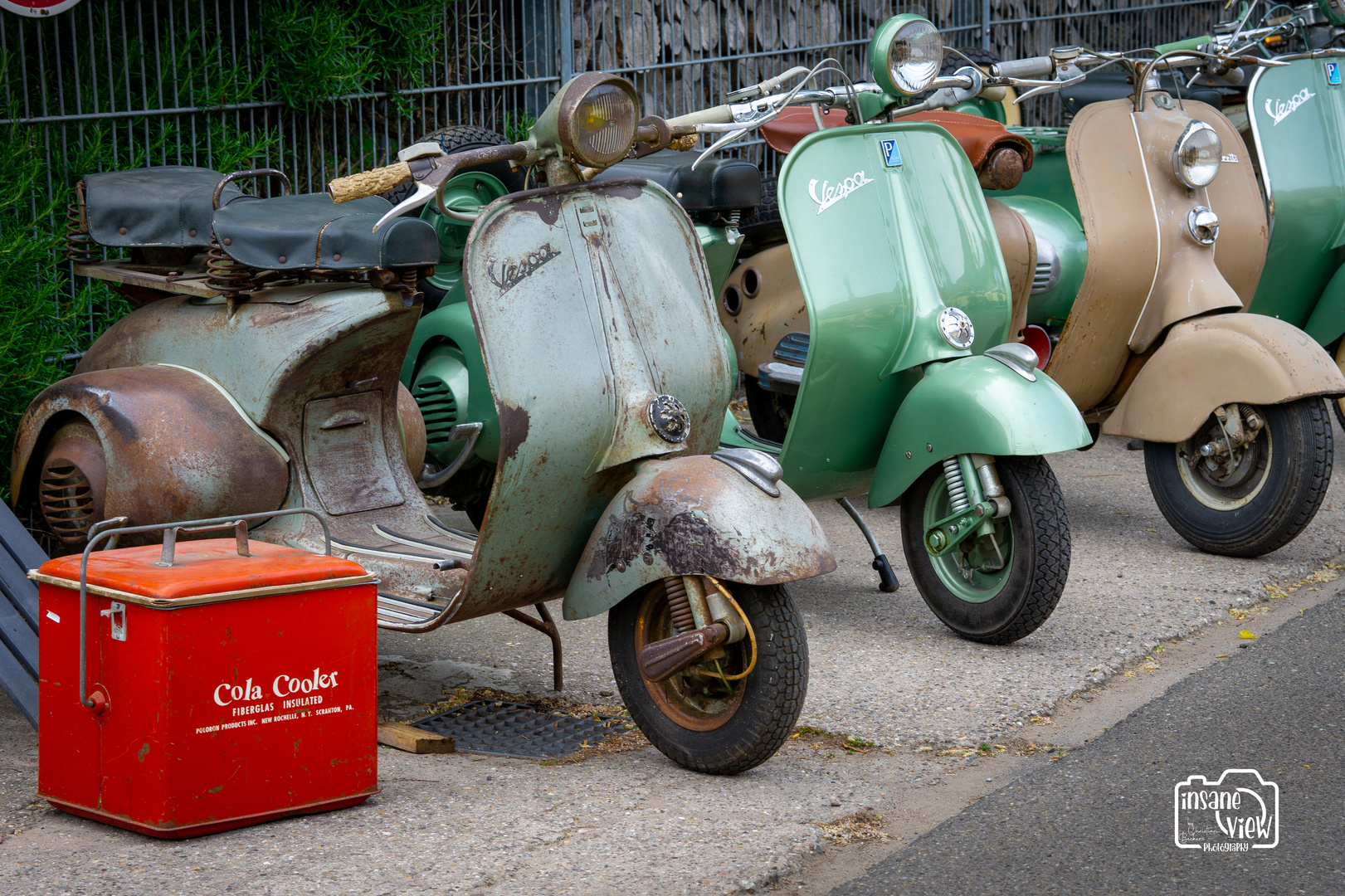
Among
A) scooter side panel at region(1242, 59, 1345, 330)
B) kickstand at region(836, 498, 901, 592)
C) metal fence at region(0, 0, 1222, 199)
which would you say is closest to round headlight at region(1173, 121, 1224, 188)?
scooter side panel at region(1242, 59, 1345, 330)

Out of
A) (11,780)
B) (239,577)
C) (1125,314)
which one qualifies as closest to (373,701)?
(239,577)

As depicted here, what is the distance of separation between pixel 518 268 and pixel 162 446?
0.96 m

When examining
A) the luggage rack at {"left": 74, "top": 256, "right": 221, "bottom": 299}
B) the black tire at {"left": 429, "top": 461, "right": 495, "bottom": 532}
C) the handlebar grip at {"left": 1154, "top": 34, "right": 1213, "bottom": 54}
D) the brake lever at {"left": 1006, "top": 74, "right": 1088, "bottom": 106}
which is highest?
the handlebar grip at {"left": 1154, "top": 34, "right": 1213, "bottom": 54}

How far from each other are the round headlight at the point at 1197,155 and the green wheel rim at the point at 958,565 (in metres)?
1.70

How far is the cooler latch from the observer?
2.74 m

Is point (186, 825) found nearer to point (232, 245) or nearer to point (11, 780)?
point (11, 780)

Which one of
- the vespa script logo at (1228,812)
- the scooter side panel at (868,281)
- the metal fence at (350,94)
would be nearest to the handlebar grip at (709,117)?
the scooter side panel at (868,281)

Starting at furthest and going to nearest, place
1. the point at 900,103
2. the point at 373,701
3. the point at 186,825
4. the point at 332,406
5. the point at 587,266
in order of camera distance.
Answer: the point at 900,103
the point at 332,406
the point at 587,266
the point at 373,701
the point at 186,825

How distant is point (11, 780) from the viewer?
3.06 m

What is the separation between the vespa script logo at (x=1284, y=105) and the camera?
569 centimetres

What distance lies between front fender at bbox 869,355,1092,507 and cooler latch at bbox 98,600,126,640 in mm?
2100

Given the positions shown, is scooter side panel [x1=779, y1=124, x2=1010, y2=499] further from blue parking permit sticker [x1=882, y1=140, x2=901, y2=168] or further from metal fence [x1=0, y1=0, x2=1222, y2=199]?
metal fence [x1=0, y1=0, x2=1222, y2=199]

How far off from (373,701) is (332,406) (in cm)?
108

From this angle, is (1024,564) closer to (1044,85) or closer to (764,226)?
(764,226)
